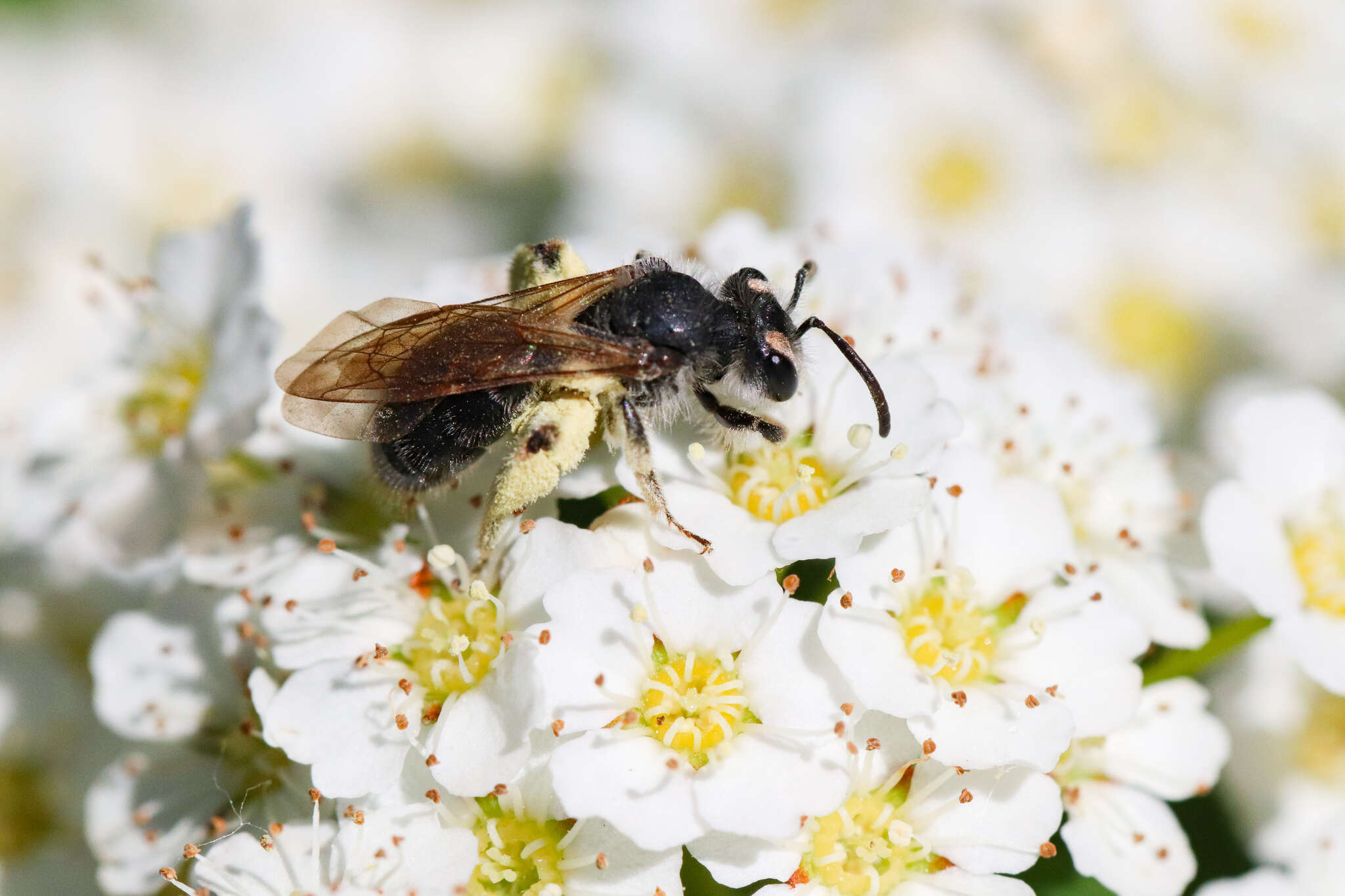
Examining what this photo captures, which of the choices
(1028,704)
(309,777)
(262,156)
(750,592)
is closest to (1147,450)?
(1028,704)

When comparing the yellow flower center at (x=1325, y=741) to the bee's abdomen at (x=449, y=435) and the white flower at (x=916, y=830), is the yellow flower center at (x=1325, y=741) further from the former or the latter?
the bee's abdomen at (x=449, y=435)

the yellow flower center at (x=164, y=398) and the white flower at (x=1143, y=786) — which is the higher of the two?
the yellow flower center at (x=164, y=398)

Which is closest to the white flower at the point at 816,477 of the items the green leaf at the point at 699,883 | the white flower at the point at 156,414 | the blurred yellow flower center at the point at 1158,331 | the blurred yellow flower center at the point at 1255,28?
the green leaf at the point at 699,883

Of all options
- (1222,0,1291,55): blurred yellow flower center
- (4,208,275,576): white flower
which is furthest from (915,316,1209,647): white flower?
(1222,0,1291,55): blurred yellow flower center

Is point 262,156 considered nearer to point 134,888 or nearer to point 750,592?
point 134,888

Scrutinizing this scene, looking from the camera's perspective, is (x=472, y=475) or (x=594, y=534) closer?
(x=594, y=534)

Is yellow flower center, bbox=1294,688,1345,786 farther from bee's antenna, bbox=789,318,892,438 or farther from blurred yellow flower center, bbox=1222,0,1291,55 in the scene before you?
blurred yellow flower center, bbox=1222,0,1291,55

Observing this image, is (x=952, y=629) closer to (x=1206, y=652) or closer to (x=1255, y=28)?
(x=1206, y=652)

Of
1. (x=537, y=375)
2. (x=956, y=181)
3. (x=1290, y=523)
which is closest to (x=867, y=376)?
(x=537, y=375)
